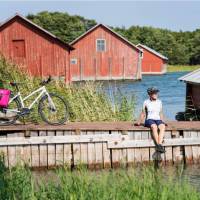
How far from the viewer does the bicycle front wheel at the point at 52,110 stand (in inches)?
542

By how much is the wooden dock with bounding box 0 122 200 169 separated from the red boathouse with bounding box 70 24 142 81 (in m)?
49.4

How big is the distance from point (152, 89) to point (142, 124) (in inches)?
36.6

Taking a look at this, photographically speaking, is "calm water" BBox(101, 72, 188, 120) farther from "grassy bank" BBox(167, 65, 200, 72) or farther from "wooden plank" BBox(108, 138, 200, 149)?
"grassy bank" BBox(167, 65, 200, 72)

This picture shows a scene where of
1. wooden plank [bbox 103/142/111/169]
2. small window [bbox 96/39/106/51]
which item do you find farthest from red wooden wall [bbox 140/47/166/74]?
wooden plank [bbox 103/142/111/169]

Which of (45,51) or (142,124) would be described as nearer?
(142,124)

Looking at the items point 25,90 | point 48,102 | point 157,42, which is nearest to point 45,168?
point 48,102

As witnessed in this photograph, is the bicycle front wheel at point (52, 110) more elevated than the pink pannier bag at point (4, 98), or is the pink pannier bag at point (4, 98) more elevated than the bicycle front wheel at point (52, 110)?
the pink pannier bag at point (4, 98)

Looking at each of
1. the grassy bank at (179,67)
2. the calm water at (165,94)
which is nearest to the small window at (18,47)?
the calm water at (165,94)

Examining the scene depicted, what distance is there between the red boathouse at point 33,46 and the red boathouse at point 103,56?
1333 centimetres

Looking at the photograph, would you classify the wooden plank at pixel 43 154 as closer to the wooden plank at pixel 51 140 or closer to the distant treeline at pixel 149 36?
the wooden plank at pixel 51 140

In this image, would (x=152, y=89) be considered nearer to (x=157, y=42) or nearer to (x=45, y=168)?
(x=45, y=168)

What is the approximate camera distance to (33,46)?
162ft

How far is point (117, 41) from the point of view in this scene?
63.9m

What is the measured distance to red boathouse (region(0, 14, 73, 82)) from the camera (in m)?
47.9
